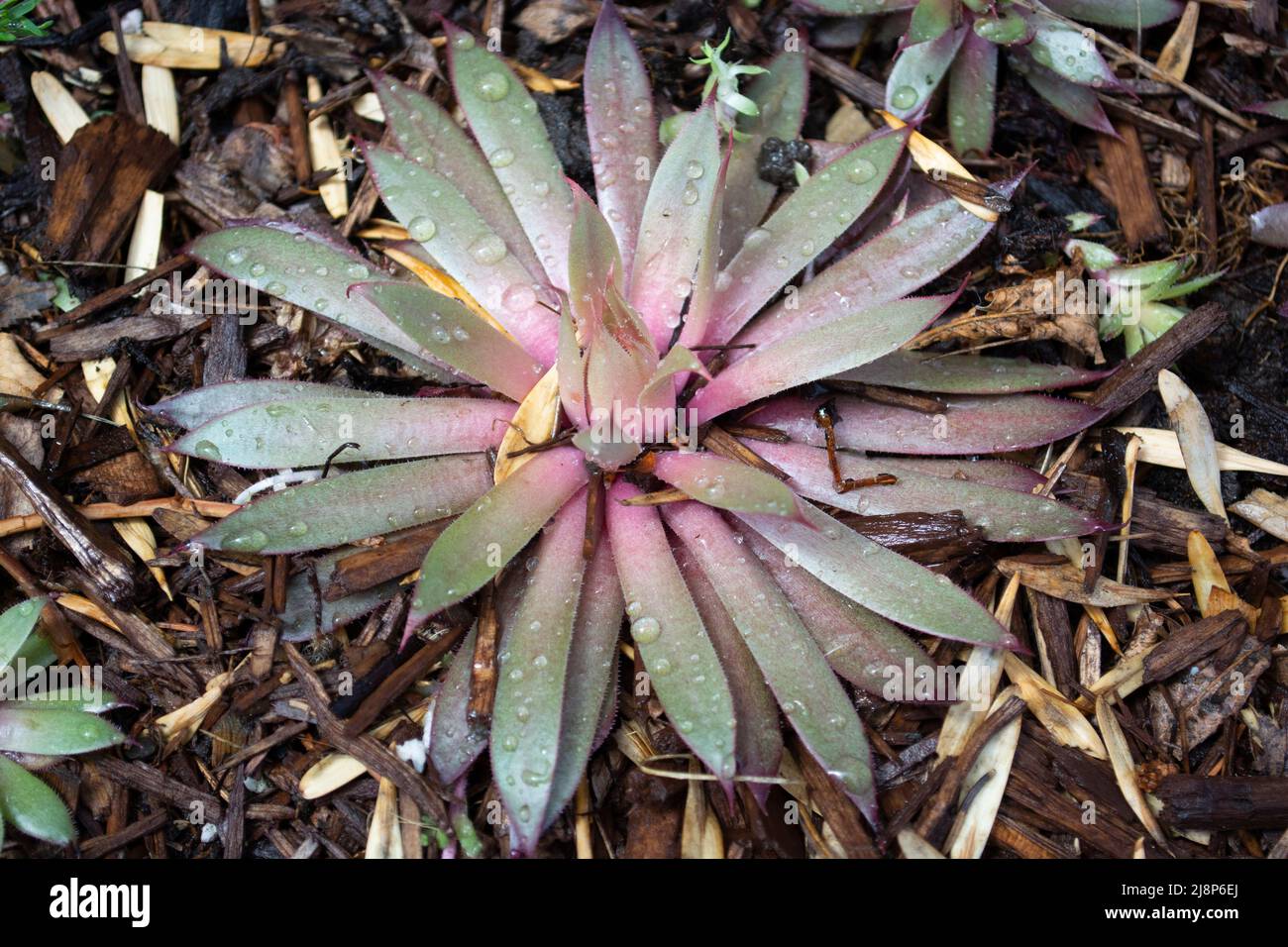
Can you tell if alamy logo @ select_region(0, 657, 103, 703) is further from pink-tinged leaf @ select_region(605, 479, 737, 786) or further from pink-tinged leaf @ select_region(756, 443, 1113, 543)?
pink-tinged leaf @ select_region(756, 443, 1113, 543)

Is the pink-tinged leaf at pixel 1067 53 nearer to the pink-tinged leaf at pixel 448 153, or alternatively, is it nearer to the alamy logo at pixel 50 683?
the pink-tinged leaf at pixel 448 153

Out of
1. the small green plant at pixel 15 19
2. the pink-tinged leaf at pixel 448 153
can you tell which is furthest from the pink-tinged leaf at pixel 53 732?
the small green plant at pixel 15 19

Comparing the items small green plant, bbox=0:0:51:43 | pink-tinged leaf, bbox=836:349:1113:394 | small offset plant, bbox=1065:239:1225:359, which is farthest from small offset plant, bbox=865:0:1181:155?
small green plant, bbox=0:0:51:43

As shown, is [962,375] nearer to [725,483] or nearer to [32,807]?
[725,483]

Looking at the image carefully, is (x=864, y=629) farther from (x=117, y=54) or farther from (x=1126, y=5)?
(x=117, y=54)

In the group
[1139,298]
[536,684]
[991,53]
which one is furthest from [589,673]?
[991,53]
